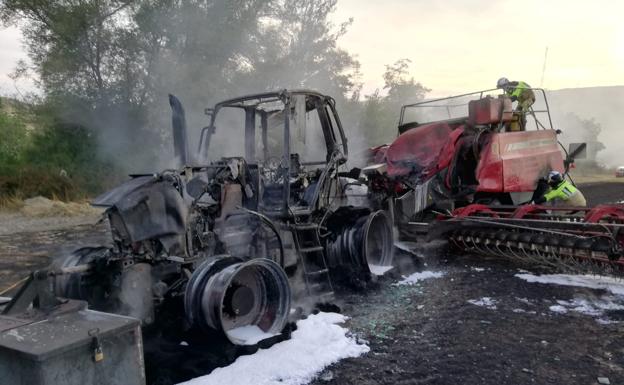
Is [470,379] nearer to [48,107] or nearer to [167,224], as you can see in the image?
[167,224]

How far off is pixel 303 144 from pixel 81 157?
1123 centimetres

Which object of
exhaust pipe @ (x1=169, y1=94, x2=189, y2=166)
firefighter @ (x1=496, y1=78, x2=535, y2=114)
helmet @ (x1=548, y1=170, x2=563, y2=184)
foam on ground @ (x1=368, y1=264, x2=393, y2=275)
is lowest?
foam on ground @ (x1=368, y1=264, x2=393, y2=275)

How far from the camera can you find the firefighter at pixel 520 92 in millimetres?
8359

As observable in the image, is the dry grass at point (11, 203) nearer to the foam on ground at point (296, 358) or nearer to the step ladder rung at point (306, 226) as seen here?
the step ladder rung at point (306, 226)

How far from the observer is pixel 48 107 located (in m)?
14.5

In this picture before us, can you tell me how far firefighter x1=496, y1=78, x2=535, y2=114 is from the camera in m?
8.36

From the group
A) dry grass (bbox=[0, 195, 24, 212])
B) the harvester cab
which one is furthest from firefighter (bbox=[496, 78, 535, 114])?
dry grass (bbox=[0, 195, 24, 212])

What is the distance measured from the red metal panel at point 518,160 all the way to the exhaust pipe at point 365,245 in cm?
193

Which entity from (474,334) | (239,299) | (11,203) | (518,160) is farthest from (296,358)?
(11,203)

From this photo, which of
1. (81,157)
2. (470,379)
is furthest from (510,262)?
(81,157)

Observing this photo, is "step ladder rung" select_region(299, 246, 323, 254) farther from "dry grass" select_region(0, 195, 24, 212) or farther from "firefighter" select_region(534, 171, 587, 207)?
"dry grass" select_region(0, 195, 24, 212)

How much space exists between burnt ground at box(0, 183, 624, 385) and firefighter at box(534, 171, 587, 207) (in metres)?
1.47

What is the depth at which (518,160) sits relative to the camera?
7805mm

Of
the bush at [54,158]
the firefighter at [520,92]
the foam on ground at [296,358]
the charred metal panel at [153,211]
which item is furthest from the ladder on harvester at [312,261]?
the bush at [54,158]
